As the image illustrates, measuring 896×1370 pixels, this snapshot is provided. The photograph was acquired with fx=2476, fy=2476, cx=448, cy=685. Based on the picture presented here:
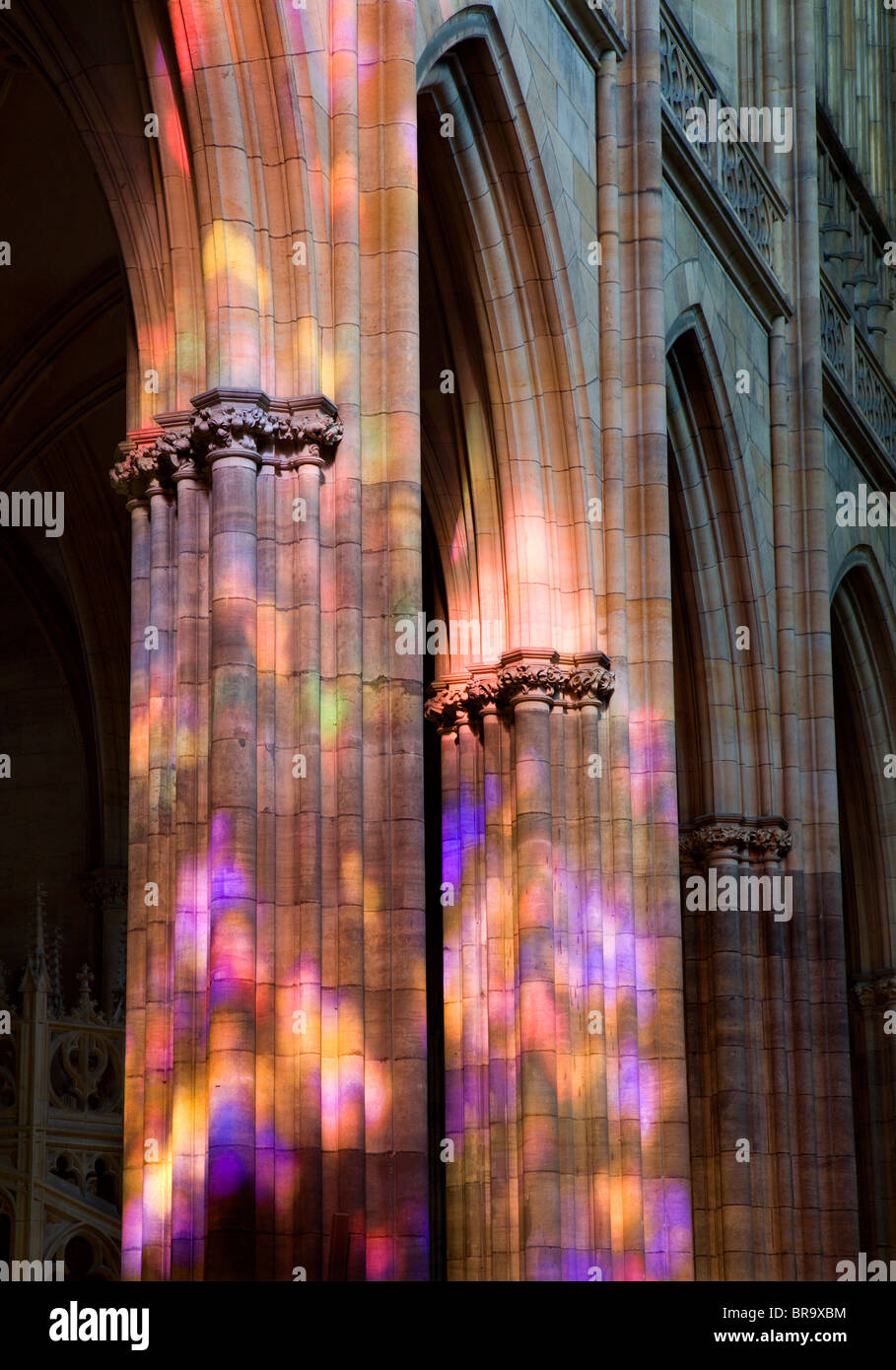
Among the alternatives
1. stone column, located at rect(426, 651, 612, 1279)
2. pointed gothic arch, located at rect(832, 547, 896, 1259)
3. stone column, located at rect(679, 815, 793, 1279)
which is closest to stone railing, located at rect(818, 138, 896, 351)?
pointed gothic arch, located at rect(832, 547, 896, 1259)

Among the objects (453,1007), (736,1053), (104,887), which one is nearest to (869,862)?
(736,1053)

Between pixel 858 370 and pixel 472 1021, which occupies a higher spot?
pixel 858 370

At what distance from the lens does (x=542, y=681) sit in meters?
14.6

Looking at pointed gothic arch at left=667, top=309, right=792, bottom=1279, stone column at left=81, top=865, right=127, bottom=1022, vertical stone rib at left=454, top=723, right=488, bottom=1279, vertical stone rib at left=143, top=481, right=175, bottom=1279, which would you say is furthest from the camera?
stone column at left=81, top=865, right=127, bottom=1022

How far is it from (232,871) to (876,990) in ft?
48.3

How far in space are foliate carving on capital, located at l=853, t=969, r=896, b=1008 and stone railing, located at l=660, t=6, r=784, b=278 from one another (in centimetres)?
732

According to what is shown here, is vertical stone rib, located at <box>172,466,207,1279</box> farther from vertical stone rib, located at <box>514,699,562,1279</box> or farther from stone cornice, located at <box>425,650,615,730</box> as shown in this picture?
stone cornice, located at <box>425,650,615,730</box>

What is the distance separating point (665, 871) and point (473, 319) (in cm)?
350

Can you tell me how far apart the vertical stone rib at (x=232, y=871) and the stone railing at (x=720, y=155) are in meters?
7.72

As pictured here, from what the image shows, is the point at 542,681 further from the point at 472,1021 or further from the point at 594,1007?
the point at 472,1021

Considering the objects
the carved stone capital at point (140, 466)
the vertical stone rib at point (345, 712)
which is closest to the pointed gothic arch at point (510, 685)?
the vertical stone rib at point (345, 712)

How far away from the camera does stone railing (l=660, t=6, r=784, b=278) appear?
58.6 feet

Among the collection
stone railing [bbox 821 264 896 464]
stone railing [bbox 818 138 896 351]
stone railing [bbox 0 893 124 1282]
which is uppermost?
stone railing [bbox 818 138 896 351]
